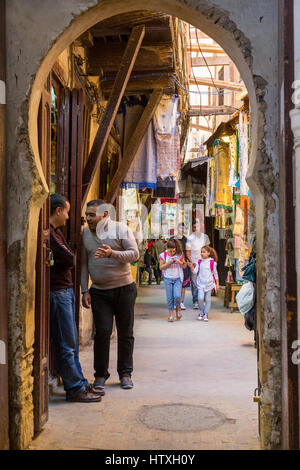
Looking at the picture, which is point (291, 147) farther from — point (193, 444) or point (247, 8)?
point (193, 444)

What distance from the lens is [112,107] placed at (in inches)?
247

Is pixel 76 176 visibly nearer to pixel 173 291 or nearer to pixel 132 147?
pixel 132 147

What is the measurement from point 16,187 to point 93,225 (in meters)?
1.92

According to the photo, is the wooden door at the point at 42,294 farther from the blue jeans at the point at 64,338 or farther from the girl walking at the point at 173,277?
the girl walking at the point at 173,277

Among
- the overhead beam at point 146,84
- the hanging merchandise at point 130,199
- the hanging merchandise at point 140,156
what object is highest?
the overhead beam at point 146,84

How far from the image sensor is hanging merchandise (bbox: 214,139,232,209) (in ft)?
37.8

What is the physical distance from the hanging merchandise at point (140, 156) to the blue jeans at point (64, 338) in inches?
176

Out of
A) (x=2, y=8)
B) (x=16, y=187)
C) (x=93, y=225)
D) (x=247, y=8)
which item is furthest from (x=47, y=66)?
(x=93, y=225)

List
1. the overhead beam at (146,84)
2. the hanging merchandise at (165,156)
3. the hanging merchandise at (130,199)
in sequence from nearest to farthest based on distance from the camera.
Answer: the overhead beam at (146,84)
the hanging merchandise at (165,156)
the hanging merchandise at (130,199)

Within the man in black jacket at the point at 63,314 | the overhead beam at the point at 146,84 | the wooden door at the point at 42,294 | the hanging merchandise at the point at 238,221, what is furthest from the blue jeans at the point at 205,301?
the wooden door at the point at 42,294

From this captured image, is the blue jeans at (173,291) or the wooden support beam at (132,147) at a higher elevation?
the wooden support beam at (132,147)

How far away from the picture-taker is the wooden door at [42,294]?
393cm

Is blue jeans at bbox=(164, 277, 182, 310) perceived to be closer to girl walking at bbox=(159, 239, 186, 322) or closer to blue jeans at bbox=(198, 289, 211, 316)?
girl walking at bbox=(159, 239, 186, 322)

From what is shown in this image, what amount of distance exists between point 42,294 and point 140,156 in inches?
214
